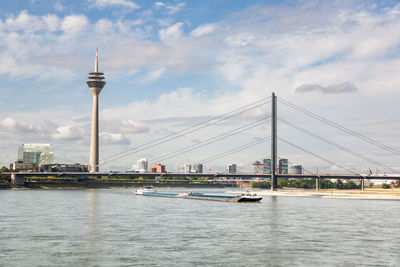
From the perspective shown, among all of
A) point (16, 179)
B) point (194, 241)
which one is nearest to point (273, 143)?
point (194, 241)

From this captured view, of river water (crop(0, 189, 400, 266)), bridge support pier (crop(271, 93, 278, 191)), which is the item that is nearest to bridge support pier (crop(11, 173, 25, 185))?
bridge support pier (crop(271, 93, 278, 191))

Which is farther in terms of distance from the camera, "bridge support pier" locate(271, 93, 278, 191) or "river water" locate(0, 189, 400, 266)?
"bridge support pier" locate(271, 93, 278, 191)

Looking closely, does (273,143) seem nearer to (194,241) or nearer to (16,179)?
(194,241)

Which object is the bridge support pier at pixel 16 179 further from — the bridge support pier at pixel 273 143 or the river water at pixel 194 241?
the river water at pixel 194 241

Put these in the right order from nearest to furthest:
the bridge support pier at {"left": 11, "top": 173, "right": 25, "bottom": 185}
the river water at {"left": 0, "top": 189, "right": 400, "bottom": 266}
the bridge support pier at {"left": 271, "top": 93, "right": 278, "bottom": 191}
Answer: the river water at {"left": 0, "top": 189, "right": 400, "bottom": 266}, the bridge support pier at {"left": 271, "top": 93, "right": 278, "bottom": 191}, the bridge support pier at {"left": 11, "top": 173, "right": 25, "bottom": 185}

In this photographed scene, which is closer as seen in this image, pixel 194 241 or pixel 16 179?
pixel 194 241

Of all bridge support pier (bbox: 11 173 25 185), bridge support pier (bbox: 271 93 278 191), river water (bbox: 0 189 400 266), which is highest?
bridge support pier (bbox: 271 93 278 191)

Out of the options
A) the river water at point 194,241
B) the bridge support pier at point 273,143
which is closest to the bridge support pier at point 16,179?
the bridge support pier at point 273,143

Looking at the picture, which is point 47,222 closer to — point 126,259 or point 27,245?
point 27,245

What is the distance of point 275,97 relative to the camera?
14338cm

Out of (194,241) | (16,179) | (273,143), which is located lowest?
(194,241)

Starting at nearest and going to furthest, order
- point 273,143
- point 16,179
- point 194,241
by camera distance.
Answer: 1. point 194,241
2. point 273,143
3. point 16,179

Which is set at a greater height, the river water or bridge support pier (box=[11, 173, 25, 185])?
bridge support pier (box=[11, 173, 25, 185])

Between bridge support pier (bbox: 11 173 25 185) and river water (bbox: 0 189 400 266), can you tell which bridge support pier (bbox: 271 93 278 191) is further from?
bridge support pier (bbox: 11 173 25 185)
